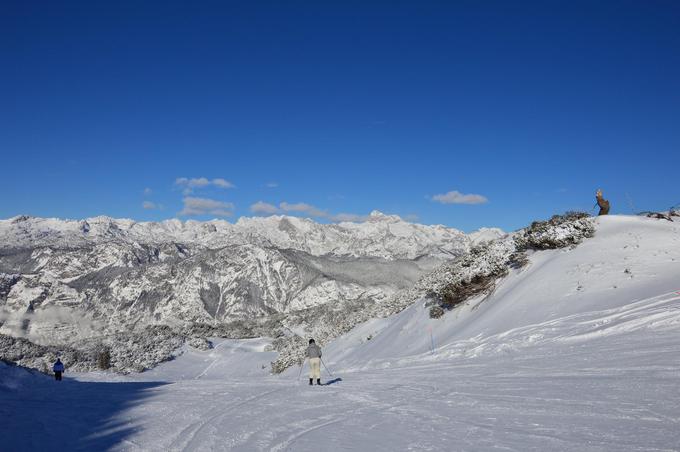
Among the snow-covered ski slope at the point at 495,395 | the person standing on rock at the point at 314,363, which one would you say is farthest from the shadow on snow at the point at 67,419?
the person standing on rock at the point at 314,363

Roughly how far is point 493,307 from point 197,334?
51217 mm

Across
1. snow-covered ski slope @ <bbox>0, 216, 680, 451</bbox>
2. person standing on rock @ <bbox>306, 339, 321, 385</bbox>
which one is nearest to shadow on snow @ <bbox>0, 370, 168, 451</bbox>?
snow-covered ski slope @ <bbox>0, 216, 680, 451</bbox>

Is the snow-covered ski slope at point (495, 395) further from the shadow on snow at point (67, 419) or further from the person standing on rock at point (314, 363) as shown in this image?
the person standing on rock at point (314, 363)

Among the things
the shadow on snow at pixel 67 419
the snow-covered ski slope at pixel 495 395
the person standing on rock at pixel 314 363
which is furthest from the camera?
the person standing on rock at pixel 314 363

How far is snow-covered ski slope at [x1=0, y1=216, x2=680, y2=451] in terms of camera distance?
7.23 m

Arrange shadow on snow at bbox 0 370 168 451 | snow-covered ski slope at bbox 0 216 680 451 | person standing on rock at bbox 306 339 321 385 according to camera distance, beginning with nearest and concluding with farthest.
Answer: snow-covered ski slope at bbox 0 216 680 451 < shadow on snow at bbox 0 370 168 451 < person standing on rock at bbox 306 339 321 385

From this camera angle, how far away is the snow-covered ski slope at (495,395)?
7.23 m

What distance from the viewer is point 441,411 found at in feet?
29.6

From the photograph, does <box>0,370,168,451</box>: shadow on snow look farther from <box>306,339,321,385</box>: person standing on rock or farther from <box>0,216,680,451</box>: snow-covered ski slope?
A: <box>306,339,321,385</box>: person standing on rock

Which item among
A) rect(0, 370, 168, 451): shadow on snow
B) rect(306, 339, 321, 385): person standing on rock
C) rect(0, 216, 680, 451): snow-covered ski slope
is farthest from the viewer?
rect(306, 339, 321, 385): person standing on rock

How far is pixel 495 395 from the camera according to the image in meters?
9.84

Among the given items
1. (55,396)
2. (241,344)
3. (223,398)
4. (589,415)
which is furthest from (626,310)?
(241,344)

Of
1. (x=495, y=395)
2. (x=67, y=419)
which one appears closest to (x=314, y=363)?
(x=495, y=395)

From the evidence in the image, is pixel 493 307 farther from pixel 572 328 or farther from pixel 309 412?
pixel 309 412
